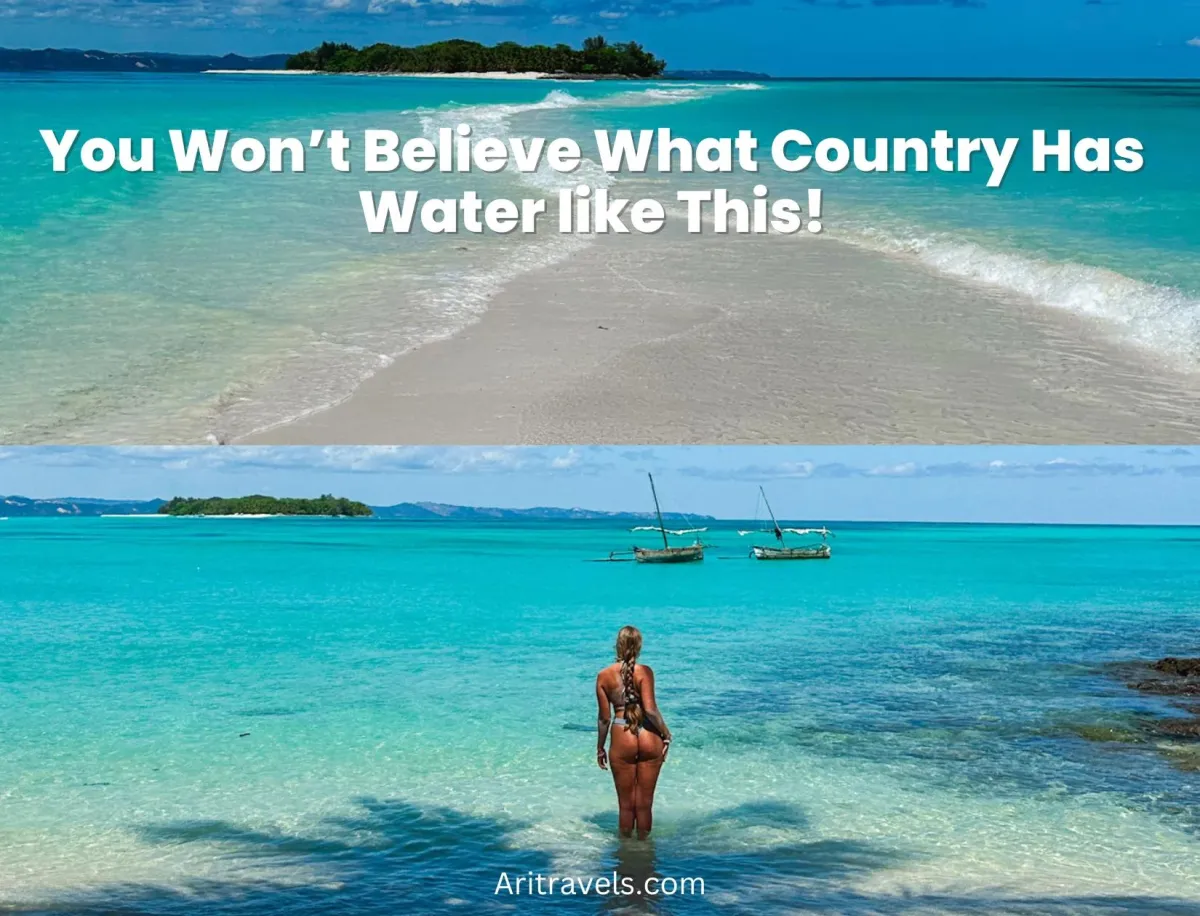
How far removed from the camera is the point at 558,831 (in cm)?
654

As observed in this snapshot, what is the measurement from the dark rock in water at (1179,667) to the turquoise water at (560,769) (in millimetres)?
605

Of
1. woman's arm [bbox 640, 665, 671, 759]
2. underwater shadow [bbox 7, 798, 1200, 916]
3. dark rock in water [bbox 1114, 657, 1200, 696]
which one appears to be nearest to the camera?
underwater shadow [bbox 7, 798, 1200, 916]

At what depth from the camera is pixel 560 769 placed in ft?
25.8

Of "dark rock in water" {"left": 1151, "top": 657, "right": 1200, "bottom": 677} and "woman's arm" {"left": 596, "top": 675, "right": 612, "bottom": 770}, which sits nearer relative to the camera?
"woman's arm" {"left": 596, "top": 675, "right": 612, "bottom": 770}

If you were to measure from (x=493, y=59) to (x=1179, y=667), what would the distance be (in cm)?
8501

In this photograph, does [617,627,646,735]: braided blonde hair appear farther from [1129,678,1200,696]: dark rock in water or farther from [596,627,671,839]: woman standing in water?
[1129,678,1200,696]: dark rock in water

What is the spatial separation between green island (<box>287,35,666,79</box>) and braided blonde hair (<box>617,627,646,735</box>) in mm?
89351

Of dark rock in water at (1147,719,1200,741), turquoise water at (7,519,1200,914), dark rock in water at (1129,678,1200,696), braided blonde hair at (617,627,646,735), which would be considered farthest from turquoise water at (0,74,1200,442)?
braided blonde hair at (617,627,646,735)

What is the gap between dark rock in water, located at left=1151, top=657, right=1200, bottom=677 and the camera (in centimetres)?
1134

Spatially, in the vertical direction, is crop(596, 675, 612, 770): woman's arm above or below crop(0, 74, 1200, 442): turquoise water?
below

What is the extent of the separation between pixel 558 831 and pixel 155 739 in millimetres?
3706

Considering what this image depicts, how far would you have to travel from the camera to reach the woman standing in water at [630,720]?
5789mm

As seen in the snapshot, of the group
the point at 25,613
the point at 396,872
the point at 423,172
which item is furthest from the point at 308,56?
the point at 396,872

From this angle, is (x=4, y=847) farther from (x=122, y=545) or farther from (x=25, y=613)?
(x=122, y=545)
